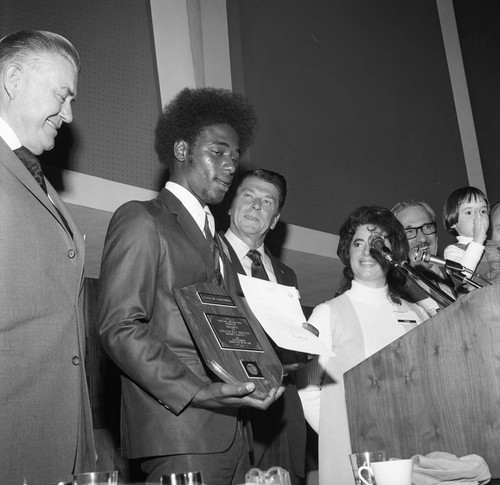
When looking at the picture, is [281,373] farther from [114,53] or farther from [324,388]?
[114,53]

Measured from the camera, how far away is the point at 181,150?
112 inches

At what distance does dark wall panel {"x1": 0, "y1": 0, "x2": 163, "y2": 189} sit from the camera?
341 centimetres

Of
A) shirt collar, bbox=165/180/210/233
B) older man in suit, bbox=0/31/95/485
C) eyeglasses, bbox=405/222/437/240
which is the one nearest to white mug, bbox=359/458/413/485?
older man in suit, bbox=0/31/95/485

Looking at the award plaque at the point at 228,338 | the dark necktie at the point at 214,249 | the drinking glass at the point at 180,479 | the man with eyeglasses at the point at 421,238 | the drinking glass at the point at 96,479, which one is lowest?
the drinking glass at the point at 180,479

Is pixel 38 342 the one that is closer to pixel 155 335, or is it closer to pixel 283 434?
pixel 155 335

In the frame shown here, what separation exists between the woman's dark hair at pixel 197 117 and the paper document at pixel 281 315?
0.86 metres

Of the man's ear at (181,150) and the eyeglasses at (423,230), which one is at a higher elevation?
the eyeglasses at (423,230)

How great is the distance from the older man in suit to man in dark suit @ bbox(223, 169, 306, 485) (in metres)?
0.74

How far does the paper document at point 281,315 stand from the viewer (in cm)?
207

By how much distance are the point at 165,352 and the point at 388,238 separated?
1694 millimetres

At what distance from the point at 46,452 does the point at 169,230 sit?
0.77 meters

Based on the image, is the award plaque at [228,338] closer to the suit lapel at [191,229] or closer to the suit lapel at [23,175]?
the suit lapel at [191,229]

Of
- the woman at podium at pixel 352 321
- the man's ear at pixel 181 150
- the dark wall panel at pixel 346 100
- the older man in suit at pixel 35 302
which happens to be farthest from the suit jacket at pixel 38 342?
the dark wall panel at pixel 346 100

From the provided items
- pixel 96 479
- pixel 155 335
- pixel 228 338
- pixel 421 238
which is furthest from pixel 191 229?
pixel 421 238
